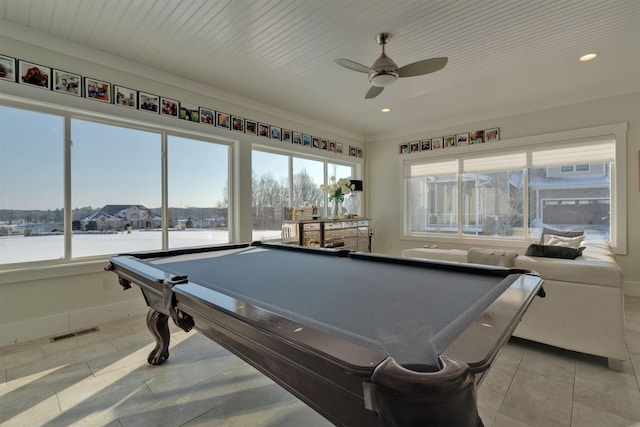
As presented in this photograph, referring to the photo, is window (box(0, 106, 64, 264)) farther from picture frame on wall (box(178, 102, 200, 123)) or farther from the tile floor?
picture frame on wall (box(178, 102, 200, 123))

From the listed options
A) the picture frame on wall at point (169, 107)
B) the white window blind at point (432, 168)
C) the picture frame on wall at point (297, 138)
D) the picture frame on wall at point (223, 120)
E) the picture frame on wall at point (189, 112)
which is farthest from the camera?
the white window blind at point (432, 168)

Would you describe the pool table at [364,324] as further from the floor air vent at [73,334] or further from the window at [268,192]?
the window at [268,192]

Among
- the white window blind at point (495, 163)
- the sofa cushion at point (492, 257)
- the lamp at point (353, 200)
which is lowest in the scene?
the sofa cushion at point (492, 257)

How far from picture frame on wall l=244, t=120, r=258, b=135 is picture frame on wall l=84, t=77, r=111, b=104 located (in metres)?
1.57

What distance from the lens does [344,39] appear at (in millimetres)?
2621

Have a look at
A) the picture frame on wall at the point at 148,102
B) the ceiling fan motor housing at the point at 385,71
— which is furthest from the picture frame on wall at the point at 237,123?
the ceiling fan motor housing at the point at 385,71

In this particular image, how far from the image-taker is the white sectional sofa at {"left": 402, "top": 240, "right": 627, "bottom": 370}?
1975 millimetres

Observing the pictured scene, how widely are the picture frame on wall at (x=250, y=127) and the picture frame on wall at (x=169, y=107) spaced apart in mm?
908

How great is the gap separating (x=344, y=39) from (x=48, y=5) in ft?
7.48

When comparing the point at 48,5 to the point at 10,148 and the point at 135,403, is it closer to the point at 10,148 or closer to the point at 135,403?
the point at 10,148

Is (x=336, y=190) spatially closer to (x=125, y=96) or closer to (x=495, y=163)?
(x=495, y=163)

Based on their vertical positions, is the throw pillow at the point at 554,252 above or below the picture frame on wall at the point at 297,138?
below

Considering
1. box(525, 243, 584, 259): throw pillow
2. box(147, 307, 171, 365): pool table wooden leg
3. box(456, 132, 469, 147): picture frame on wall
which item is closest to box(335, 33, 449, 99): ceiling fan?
A: box(525, 243, 584, 259): throw pillow

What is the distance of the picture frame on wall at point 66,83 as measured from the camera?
105 inches
